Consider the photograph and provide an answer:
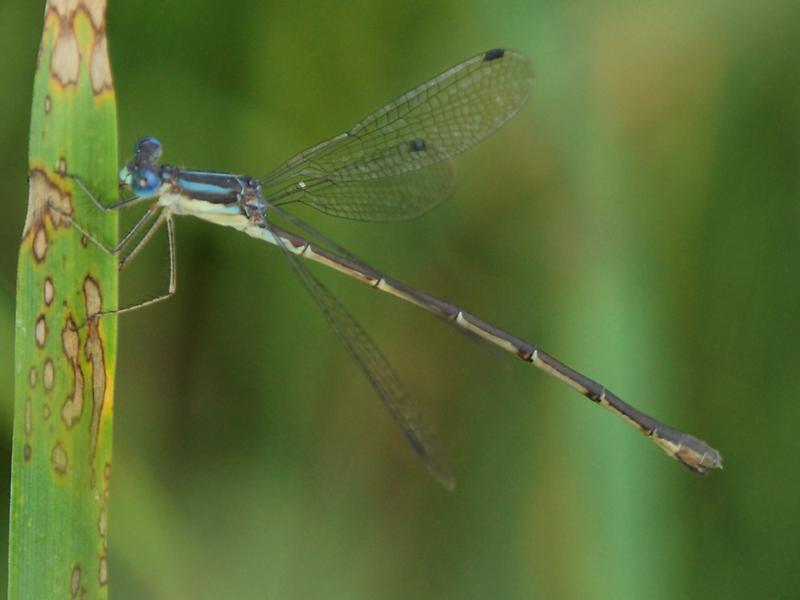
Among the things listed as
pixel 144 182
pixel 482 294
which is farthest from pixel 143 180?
pixel 482 294

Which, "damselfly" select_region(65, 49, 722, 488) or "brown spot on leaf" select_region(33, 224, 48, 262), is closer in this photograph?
"brown spot on leaf" select_region(33, 224, 48, 262)

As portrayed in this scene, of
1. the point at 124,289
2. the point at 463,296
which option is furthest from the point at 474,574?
the point at 124,289

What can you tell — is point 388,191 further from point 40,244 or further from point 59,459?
point 59,459

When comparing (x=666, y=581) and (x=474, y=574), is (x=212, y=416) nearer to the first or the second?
(x=474, y=574)

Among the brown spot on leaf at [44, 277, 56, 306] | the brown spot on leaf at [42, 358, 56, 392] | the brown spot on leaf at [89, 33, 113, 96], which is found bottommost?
the brown spot on leaf at [42, 358, 56, 392]

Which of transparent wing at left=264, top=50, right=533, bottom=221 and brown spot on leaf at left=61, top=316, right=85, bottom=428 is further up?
transparent wing at left=264, top=50, right=533, bottom=221

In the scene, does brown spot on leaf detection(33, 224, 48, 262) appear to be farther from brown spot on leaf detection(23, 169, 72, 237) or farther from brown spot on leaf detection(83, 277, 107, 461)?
brown spot on leaf detection(83, 277, 107, 461)

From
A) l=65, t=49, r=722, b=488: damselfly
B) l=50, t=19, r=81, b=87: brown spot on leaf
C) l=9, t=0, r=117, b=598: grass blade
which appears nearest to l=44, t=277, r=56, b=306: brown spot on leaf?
l=9, t=0, r=117, b=598: grass blade

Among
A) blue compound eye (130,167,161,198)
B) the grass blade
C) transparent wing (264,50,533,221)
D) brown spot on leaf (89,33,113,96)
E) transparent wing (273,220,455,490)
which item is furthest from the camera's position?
transparent wing (264,50,533,221)
